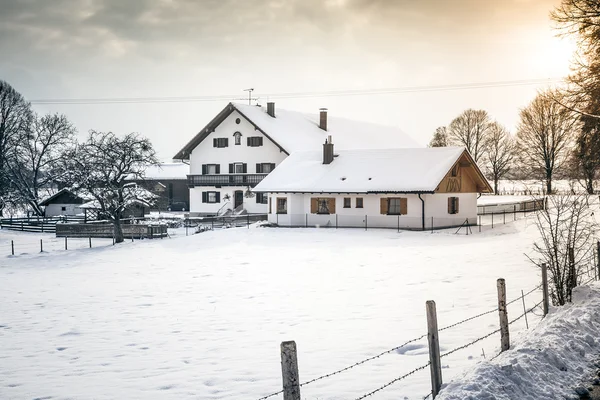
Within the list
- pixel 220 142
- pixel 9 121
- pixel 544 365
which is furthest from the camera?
pixel 9 121

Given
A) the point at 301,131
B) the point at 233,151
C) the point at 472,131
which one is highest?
the point at 472,131

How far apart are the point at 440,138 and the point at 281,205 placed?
4374 cm

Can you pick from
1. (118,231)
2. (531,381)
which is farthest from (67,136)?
(531,381)

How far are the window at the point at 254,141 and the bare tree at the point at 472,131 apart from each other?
37.6m

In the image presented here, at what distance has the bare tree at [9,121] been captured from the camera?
191 ft

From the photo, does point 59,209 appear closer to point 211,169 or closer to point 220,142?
point 211,169

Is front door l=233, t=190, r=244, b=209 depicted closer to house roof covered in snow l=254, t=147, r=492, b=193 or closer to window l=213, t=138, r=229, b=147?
window l=213, t=138, r=229, b=147

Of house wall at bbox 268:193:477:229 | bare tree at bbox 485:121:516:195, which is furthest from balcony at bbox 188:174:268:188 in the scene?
bare tree at bbox 485:121:516:195

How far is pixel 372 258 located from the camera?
26.8m

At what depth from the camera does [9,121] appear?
59781mm

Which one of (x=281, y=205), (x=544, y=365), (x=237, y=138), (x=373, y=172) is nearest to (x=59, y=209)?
(x=237, y=138)

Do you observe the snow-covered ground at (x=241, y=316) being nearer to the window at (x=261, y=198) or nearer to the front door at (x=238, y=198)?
the window at (x=261, y=198)

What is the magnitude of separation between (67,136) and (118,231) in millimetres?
31201

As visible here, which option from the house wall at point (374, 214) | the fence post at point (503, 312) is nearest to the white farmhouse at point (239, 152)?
the house wall at point (374, 214)
